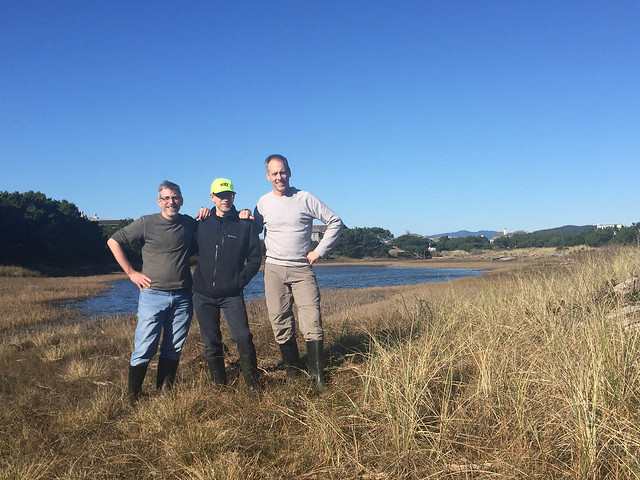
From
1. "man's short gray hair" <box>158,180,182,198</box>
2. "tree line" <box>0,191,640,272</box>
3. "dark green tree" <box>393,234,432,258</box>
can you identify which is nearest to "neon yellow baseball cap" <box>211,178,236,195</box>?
"man's short gray hair" <box>158,180,182,198</box>

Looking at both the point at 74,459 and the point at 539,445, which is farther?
the point at 74,459

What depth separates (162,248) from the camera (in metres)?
4.13

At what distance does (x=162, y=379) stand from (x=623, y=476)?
11.7ft

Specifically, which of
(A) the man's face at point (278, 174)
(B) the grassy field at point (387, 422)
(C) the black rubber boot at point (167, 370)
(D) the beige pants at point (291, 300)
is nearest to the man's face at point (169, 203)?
(A) the man's face at point (278, 174)

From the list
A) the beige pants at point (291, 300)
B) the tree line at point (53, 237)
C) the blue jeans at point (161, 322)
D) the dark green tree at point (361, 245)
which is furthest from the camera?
the dark green tree at point (361, 245)

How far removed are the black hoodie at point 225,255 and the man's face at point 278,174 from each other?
43 centimetres

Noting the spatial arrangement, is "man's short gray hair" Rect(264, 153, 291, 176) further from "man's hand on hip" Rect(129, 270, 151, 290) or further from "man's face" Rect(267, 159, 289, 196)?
"man's hand on hip" Rect(129, 270, 151, 290)

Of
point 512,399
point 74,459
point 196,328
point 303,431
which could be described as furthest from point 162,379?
point 196,328

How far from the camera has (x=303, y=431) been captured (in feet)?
10.4

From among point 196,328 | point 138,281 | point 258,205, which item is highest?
point 258,205

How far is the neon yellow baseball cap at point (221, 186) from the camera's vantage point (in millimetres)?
4176

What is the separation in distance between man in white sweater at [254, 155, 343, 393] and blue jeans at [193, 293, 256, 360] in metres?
0.27

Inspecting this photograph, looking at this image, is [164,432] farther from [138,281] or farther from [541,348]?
[541,348]

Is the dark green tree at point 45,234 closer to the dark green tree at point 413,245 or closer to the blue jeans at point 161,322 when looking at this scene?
the blue jeans at point 161,322
